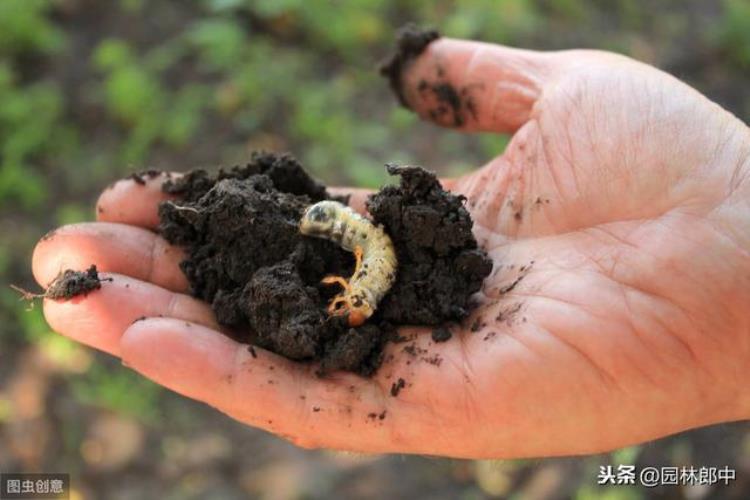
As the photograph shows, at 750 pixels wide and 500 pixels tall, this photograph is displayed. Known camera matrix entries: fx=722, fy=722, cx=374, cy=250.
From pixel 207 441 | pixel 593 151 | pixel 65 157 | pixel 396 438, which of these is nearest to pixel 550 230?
pixel 593 151

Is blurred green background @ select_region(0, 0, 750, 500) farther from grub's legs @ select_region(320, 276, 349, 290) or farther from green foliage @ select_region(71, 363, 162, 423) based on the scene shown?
grub's legs @ select_region(320, 276, 349, 290)

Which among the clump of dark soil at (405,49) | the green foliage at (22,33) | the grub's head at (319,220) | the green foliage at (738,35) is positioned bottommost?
the grub's head at (319,220)

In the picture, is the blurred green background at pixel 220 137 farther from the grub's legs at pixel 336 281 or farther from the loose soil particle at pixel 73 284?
the loose soil particle at pixel 73 284

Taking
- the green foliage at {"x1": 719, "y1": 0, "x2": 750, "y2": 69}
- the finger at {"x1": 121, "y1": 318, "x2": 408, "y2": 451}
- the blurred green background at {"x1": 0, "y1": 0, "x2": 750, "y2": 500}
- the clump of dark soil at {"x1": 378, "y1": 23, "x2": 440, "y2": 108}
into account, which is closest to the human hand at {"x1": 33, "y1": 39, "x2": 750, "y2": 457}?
the finger at {"x1": 121, "y1": 318, "x2": 408, "y2": 451}

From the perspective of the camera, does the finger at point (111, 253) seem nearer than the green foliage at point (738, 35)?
Yes

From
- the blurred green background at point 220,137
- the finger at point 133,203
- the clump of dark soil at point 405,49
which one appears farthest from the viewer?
the blurred green background at point 220,137

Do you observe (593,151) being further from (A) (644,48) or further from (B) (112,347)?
(A) (644,48)

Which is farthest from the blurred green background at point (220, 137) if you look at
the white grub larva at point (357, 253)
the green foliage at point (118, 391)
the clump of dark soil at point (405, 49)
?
the white grub larva at point (357, 253)
